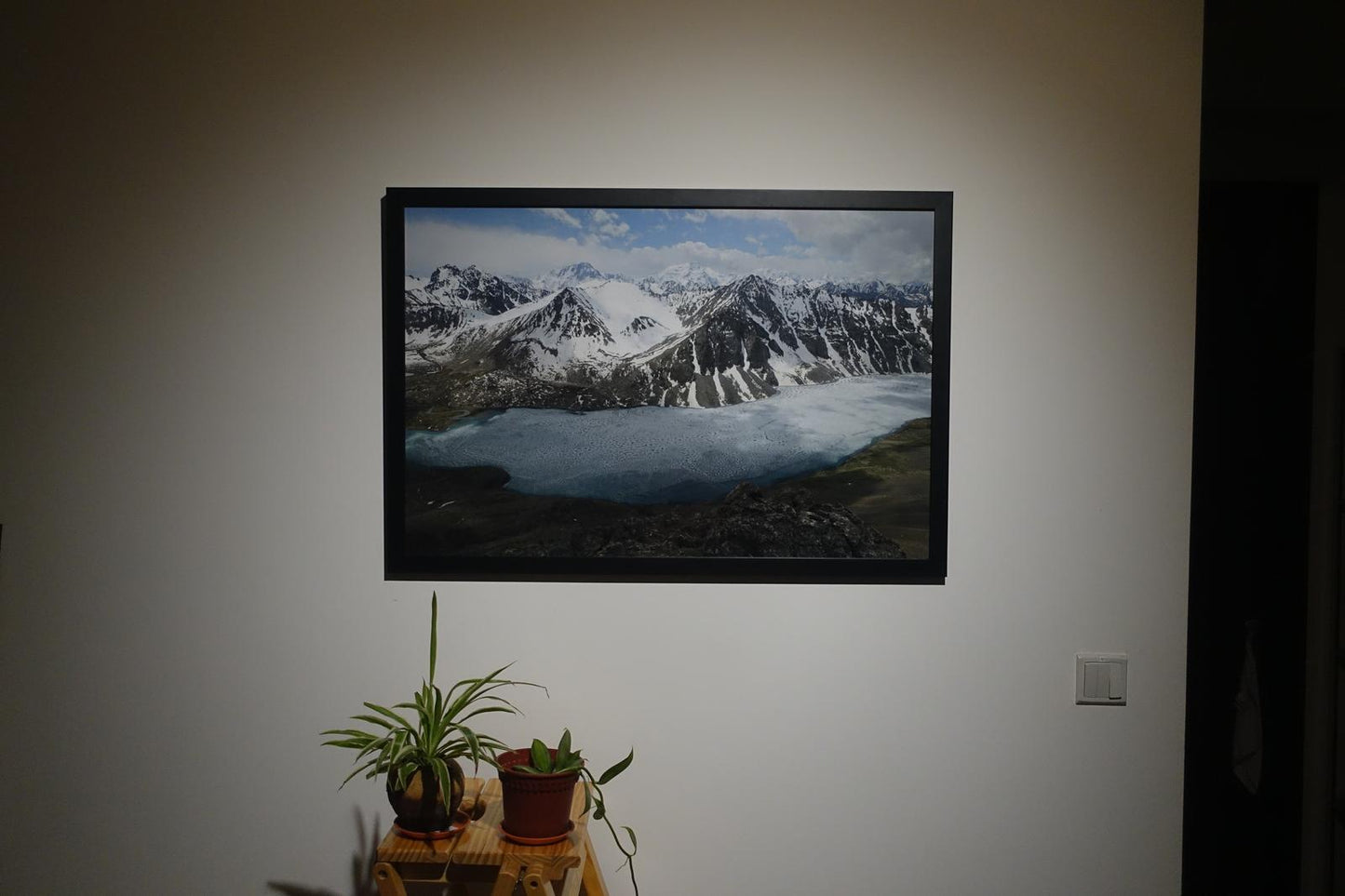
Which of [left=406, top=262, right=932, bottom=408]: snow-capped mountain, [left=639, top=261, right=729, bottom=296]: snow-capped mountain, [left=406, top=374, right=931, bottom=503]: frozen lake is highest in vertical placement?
[left=639, top=261, right=729, bottom=296]: snow-capped mountain

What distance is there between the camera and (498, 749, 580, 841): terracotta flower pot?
1.48 m

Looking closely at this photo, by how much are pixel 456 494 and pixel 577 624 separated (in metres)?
0.36

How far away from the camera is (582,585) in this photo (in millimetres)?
1747

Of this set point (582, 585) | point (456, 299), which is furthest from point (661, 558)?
point (456, 299)

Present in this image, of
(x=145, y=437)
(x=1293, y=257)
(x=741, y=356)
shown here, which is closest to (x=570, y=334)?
(x=741, y=356)

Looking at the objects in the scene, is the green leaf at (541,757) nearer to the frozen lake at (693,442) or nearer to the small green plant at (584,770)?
the small green plant at (584,770)

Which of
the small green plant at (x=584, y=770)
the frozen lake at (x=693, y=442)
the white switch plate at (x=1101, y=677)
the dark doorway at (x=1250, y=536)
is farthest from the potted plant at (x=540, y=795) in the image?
the dark doorway at (x=1250, y=536)

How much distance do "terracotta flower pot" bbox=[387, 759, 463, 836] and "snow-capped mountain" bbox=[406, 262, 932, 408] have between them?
718 mm

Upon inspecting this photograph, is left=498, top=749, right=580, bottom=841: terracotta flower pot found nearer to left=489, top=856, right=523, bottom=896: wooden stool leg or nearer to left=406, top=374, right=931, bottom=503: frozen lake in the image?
left=489, top=856, right=523, bottom=896: wooden stool leg

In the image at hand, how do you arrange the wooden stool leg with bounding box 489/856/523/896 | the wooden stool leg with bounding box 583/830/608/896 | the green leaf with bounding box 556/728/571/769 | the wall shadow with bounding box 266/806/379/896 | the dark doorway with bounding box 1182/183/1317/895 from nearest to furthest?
1. the wooden stool leg with bounding box 489/856/523/896
2. the green leaf with bounding box 556/728/571/769
3. the wooden stool leg with bounding box 583/830/608/896
4. the wall shadow with bounding box 266/806/379/896
5. the dark doorway with bounding box 1182/183/1317/895

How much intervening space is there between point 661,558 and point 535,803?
507 mm

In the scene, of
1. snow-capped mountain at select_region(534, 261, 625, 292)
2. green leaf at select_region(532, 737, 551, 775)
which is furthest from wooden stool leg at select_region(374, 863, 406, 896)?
snow-capped mountain at select_region(534, 261, 625, 292)

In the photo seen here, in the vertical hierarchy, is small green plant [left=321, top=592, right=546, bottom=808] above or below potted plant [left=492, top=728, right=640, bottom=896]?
above

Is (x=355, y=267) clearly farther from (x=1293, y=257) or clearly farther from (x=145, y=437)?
(x=1293, y=257)
